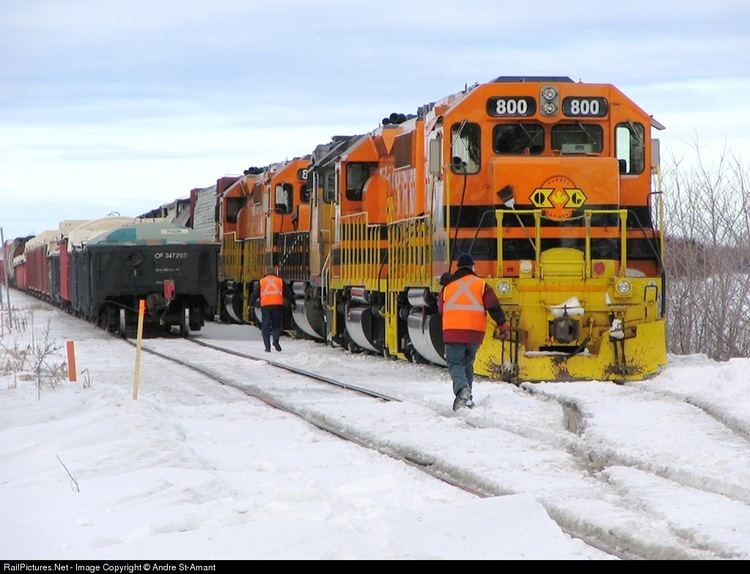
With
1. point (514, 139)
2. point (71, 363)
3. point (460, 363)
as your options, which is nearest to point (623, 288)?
point (514, 139)

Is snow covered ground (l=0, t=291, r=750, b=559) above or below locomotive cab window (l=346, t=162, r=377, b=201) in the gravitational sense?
below

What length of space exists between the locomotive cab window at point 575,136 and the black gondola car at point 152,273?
12807 mm

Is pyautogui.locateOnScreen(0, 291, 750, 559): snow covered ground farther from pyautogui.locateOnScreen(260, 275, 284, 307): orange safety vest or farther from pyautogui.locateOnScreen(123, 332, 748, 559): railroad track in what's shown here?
pyautogui.locateOnScreen(260, 275, 284, 307): orange safety vest

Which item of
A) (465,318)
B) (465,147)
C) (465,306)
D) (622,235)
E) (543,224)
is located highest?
(465,147)

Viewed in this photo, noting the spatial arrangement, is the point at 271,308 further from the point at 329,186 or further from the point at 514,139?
the point at 514,139

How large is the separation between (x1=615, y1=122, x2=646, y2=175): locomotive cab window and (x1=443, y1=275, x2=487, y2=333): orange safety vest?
4.11 m

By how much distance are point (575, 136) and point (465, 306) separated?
418cm

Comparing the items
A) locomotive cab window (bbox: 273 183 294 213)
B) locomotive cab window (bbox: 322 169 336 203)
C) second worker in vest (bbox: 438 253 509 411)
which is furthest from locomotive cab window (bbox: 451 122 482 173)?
locomotive cab window (bbox: 273 183 294 213)

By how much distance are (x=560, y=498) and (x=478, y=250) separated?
815cm

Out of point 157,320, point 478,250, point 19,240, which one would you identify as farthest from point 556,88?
point 19,240

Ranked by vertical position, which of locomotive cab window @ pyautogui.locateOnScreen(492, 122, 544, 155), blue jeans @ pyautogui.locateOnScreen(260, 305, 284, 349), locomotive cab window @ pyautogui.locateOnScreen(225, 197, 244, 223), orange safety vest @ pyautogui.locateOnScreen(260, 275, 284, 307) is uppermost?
locomotive cab window @ pyautogui.locateOnScreen(492, 122, 544, 155)

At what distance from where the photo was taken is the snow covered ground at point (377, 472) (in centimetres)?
629

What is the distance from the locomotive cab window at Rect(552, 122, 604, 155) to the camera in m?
16.0

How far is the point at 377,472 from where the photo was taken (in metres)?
8.77
